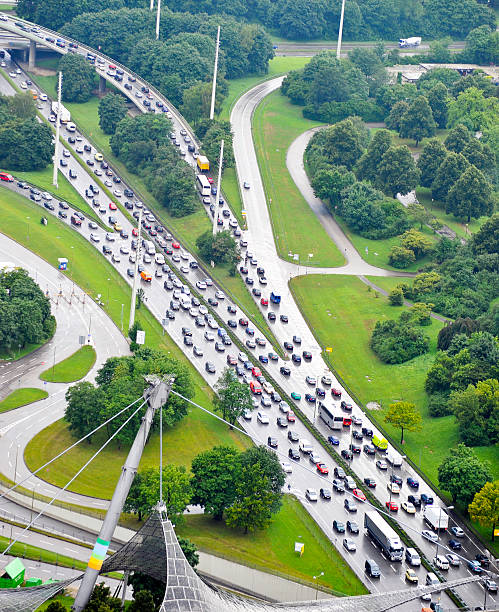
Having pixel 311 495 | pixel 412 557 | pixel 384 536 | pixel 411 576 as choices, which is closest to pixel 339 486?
pixel 311 495

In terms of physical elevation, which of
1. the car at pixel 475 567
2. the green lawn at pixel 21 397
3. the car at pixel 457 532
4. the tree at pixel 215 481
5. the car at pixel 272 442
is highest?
the tree at pixel 215 481

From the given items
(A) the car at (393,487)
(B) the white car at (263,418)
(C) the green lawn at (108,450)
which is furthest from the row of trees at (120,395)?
(A) the car at (393,487)

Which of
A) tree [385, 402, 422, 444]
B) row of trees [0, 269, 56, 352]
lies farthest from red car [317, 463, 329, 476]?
row of trees [0, 269, 56, 352]

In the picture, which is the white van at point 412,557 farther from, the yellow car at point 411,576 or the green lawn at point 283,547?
the green lawn at point 283,547

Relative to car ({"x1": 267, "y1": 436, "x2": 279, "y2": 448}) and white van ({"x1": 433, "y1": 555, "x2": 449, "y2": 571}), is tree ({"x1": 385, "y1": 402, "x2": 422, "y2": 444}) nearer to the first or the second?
car ({"x1": 267, "y1": 436, "x2": 279, "y2": 448})

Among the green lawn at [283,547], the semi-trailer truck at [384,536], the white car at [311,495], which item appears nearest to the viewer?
the green lawn at [283,547]

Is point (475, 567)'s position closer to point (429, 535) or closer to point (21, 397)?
point (429, 535)

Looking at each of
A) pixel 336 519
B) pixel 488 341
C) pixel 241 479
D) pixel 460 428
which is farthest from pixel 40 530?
pixel 488 341

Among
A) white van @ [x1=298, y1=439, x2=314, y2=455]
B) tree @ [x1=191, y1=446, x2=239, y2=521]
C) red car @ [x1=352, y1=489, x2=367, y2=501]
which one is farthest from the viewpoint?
white van @ [x1=298, y1=439, x2=314, y2=455]
